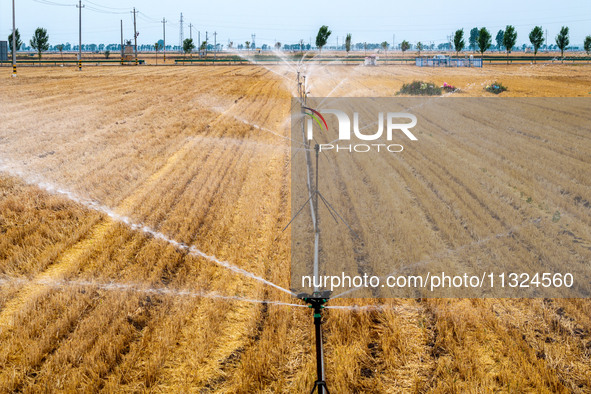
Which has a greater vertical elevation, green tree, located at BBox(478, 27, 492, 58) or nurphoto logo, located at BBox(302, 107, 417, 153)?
green tree, located at BBox(478, 27, 492, 58)

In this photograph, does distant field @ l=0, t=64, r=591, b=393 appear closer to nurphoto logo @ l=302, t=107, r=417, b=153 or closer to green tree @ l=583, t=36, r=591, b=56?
nurphoto logo @ l=302, t=107, r=417, b=153

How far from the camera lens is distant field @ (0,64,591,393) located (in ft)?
13.8

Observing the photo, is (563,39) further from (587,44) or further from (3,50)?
(3,50)

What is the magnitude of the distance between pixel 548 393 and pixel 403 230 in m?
3.89

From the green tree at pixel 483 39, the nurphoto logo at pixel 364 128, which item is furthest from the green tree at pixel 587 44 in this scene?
the nurphoto logo at pixel 364 128

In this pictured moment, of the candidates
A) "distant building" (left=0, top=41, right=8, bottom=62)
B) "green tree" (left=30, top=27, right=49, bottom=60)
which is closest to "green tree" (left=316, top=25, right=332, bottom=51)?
"distant building" (left=0, top=41, right=8, bottom=62)

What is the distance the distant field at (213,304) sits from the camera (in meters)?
4.22

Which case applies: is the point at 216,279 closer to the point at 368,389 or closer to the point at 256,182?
the point at 368,389

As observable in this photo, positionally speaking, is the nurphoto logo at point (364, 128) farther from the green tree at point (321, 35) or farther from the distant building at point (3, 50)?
the distant building at point (3, 50)

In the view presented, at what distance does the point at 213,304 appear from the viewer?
5453 millimetres

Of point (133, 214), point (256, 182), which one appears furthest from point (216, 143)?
point (133, 214)

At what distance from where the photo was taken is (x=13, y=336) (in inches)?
186

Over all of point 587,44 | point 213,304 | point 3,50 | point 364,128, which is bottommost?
point 213,304

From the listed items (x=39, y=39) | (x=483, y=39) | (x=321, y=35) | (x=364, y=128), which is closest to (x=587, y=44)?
(x=483, y=39)
